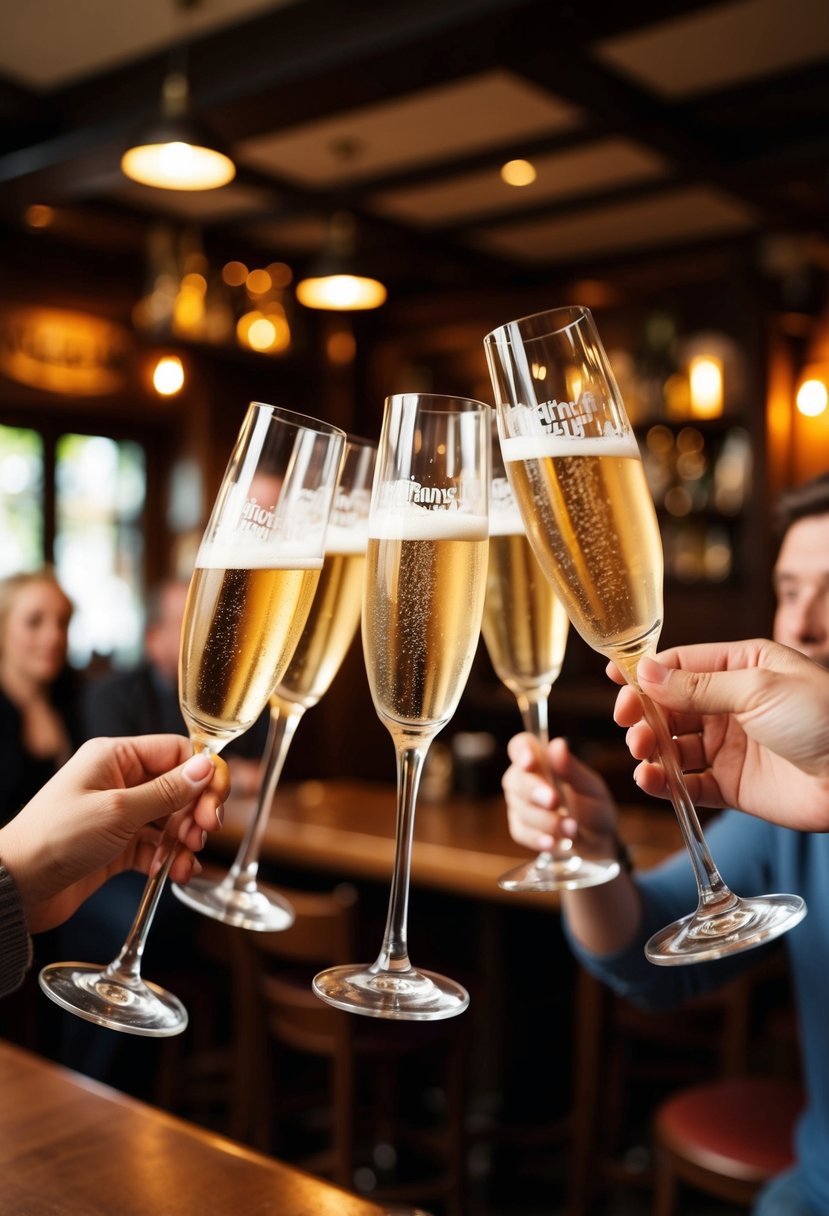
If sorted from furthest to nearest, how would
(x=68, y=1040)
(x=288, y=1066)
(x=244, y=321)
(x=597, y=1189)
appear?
(x=244, y=321), (x=288, y=1066), (x=68, y=1040), (x=597, y=1189)

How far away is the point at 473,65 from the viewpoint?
3166 millimetres

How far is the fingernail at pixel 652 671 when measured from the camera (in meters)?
0.73

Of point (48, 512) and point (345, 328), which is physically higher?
point (345, 328)

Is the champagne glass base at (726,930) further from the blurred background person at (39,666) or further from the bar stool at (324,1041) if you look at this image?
the blurred background person at (39,666)

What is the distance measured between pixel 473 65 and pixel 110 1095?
287 centimetres

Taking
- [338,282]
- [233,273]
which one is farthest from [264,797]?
[233,273]

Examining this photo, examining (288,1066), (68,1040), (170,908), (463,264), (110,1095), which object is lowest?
(288,1066)

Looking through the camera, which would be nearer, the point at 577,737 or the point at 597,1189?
the point at 597,1189

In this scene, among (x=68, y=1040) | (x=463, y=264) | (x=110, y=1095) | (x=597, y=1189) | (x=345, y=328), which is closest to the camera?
(x=110, y=1095)

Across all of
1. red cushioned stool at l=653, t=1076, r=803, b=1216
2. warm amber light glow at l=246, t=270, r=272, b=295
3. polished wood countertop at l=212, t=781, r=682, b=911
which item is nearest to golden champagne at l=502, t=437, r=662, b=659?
red cushioned stool at l=653, t=1076, r=803, b=1216

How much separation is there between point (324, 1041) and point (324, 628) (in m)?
1.99

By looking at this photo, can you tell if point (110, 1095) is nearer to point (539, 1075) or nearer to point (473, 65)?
point (539, 1075)

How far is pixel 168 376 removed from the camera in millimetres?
5559

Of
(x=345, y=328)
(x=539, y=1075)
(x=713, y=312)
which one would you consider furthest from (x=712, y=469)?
(x=539, y=1075)
